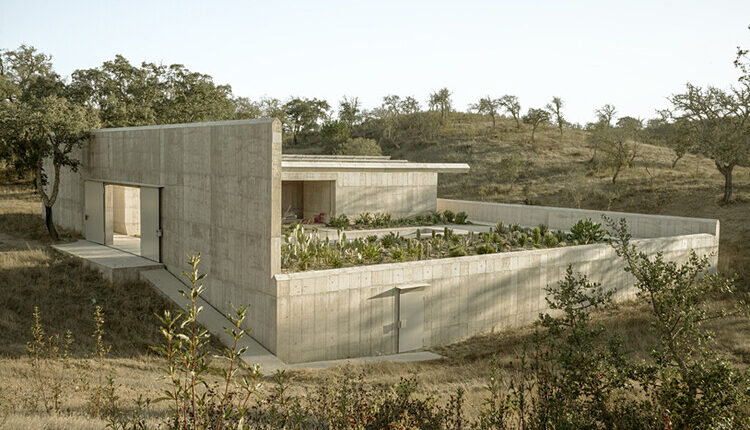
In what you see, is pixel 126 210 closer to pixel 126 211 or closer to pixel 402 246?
pixel 126 211


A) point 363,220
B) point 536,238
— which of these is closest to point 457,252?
point 536,238

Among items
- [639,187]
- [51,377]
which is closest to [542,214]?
[639,187]

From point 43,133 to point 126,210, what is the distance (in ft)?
14.6

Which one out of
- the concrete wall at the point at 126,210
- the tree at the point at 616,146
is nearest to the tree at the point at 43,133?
the concrete wall at the point at 126,210

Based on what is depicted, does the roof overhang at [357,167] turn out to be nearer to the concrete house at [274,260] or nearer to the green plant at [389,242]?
the concrete house at [274,260]

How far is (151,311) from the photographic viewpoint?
14734 millimetres

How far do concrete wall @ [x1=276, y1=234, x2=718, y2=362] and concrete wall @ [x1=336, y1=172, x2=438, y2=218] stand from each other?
9860 millimetres

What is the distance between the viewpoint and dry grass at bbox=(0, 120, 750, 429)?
951cm

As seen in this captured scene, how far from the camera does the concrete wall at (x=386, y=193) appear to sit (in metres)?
24.7

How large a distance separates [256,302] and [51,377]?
4.79 metres

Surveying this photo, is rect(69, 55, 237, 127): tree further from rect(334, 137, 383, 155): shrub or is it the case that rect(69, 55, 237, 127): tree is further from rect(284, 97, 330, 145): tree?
rect(284, 97, 330, 145): tree

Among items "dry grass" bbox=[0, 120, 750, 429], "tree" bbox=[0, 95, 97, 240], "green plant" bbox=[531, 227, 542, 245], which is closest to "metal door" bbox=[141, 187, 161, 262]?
"dry grass" bbox=[0, 120, 750, 429]

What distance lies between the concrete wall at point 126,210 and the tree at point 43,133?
100 inches

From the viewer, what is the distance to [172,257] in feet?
54.7
